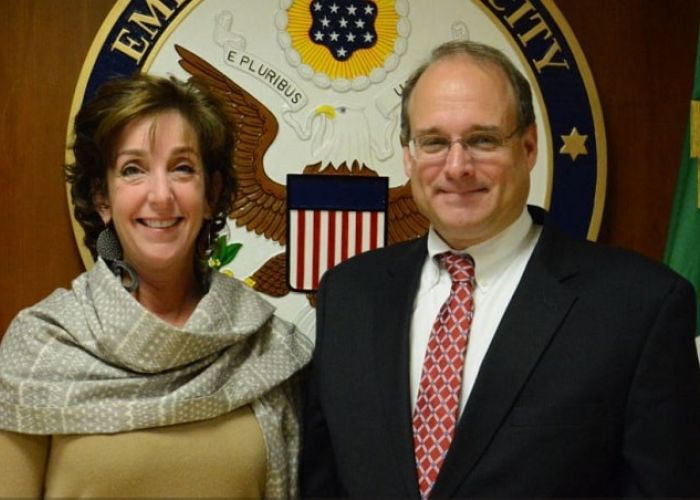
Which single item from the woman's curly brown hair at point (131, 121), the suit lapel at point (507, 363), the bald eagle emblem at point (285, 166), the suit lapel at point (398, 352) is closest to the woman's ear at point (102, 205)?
the woman's curly brown hair at point (131, 121)

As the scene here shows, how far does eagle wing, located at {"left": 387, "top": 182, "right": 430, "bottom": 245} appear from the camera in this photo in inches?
97.1

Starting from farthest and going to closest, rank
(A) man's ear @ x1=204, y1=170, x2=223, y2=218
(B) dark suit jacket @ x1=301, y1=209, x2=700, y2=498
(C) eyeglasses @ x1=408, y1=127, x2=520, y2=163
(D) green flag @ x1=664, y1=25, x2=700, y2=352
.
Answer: (D) green flag @ x1=664, y1=25, x2=700, y2=352, (A) man's ear @ x1=204, y1=170, x2=223, y2=218, (C) eyeglasses @ x1=408, y1=127, x2=520, y2=163, (B) dark suit jacket @ x1=301, y1=209, x2=700, y2=498

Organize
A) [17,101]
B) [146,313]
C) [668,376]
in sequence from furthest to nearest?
[17,101], [146,313], [668,376]

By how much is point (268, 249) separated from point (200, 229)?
2.07ft

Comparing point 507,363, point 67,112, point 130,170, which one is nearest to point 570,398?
point 507,363

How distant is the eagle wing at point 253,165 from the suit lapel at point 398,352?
73cm

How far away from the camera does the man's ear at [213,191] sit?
1799 millimetres

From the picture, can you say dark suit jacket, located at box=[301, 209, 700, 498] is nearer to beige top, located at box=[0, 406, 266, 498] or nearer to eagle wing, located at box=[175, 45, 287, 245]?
beige top, located at box=[0, 406, 266, 498]

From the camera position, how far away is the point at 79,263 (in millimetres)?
2408

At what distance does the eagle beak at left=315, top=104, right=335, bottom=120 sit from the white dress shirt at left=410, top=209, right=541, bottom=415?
84cm

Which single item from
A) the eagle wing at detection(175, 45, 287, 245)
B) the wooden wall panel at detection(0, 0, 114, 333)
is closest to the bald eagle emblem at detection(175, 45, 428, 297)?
the eagle wing at detection(175, 45, 287, 245)

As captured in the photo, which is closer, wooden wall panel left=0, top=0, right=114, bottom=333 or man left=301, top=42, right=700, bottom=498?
man left=301, top=42, right=700, bottom=498

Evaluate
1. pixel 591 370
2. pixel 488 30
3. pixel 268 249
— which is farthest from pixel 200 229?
pixel 488 30

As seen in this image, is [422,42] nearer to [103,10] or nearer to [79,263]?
[103,10]
